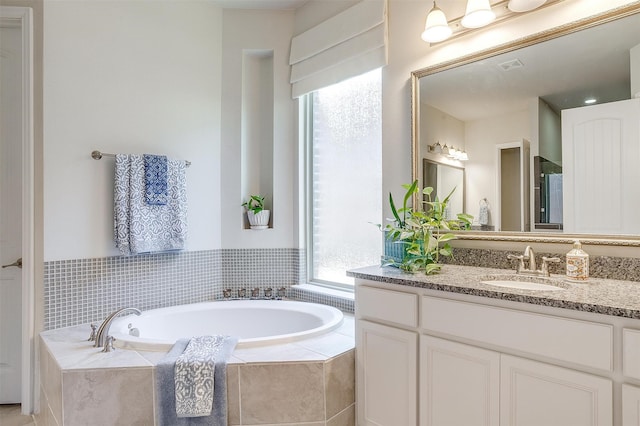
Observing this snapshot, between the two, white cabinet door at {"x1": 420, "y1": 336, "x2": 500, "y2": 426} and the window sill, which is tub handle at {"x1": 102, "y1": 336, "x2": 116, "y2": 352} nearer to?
the window sill

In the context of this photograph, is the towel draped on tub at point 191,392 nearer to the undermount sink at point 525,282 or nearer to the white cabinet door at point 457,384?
the white cabinet door at point 457,384

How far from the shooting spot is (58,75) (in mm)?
2268

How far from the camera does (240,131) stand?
302 centimetres

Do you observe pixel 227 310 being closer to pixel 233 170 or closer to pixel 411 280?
pixel 233 170

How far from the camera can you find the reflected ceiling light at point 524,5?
1.70m

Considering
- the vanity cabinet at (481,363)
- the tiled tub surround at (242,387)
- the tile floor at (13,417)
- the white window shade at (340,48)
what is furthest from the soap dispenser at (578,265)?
the tile floor at (13,417)

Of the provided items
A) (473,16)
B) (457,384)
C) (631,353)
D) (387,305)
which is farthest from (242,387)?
(473,16)

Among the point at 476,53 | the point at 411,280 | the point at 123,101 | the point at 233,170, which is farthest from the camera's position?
the point at 233,170

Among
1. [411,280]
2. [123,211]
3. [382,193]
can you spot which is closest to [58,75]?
[123,211]

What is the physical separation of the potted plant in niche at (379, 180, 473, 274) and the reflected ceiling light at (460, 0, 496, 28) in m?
0.85

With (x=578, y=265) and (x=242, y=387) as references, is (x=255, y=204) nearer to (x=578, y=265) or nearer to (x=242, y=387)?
(x=242, y=387)

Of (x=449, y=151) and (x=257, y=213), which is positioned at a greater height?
(x=449, y=151)

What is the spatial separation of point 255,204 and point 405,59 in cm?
155

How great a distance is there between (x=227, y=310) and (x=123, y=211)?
0.98m
